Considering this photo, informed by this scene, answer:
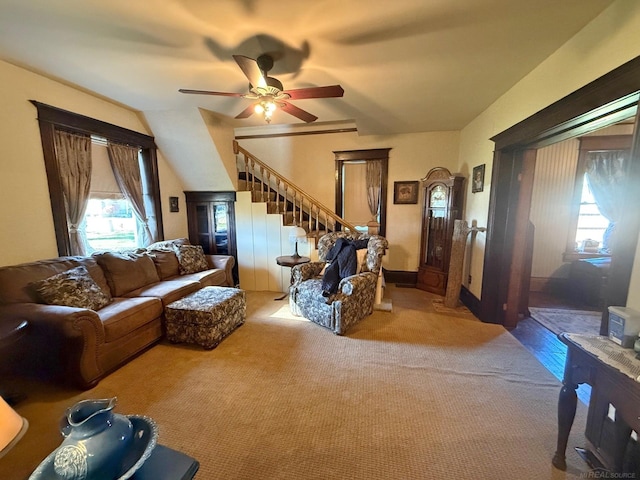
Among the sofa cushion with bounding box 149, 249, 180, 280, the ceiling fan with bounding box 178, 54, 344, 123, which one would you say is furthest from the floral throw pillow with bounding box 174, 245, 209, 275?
the ceiling fan with bounding box 178, 54, 344, 123

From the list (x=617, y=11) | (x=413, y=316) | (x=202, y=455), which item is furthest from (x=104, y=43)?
(x=413, y=316)

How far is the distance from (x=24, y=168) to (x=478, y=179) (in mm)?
5195

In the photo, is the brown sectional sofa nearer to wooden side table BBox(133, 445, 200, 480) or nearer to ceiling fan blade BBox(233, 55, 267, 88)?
wooden side table BBox(133, 445, 200, 480)

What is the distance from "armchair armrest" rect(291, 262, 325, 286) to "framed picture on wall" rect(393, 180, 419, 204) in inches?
81.5

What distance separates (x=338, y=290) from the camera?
3180 mm

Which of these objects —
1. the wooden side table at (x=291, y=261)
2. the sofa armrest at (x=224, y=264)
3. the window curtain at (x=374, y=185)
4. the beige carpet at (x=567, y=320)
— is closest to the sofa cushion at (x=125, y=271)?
the sofa armrest at (x=224, y=264)

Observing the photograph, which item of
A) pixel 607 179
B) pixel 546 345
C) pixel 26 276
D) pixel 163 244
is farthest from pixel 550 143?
pixel 26 276

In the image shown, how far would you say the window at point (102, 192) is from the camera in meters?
2.86

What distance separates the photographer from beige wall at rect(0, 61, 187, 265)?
8.23 feet

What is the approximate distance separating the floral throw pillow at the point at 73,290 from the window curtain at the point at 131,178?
1.39 metres

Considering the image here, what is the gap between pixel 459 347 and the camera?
2.76 metres

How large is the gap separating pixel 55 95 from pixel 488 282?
211 inches

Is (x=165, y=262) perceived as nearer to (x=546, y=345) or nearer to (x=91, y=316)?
(x=91, y=316)

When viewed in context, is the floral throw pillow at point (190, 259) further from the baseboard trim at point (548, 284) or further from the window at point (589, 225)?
the window at point (589, 225)
